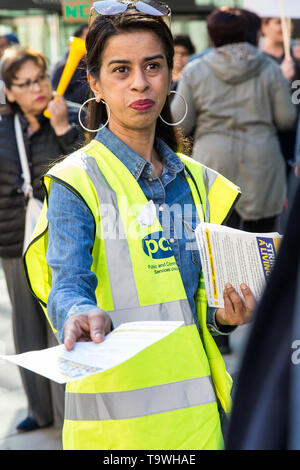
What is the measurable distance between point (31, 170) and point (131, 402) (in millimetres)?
2598

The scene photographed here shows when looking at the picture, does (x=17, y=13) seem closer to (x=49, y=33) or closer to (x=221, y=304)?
(x=49, y=33)

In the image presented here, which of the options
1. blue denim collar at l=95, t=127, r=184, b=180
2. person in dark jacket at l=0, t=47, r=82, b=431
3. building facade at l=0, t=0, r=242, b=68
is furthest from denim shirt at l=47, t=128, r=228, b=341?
building facade at l=0, t=0, r=242, b=68

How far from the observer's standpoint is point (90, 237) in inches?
75.2

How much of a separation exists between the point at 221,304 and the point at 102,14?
82cm

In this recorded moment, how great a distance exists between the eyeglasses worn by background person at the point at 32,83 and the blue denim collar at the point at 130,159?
2401 millimetres

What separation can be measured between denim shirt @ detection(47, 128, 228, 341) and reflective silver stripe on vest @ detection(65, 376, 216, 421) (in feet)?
0.69

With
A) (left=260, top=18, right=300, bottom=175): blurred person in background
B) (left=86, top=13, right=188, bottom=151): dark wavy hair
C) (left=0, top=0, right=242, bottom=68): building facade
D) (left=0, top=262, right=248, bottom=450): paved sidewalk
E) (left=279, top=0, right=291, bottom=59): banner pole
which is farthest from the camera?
(left=0, top=0, right=242, bottom=68): building facade

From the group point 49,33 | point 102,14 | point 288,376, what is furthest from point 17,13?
point 288,376

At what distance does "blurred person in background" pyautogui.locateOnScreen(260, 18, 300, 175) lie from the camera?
230 inches

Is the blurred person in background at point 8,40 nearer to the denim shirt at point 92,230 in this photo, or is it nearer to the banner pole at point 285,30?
the banner pole at point 285,30

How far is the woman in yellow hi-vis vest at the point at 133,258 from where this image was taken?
186 cm

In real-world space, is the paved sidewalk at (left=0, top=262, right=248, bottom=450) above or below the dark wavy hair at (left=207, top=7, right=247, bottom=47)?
below

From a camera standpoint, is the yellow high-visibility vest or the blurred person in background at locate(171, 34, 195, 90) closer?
the yellow high-visibility vest

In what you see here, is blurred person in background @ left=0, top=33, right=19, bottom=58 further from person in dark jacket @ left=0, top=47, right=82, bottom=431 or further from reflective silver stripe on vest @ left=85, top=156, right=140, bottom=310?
reflective silver stripe on vest @ left=85, top=156, right=140, bottom=310
